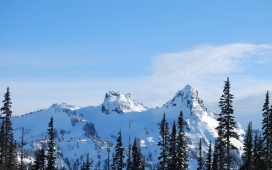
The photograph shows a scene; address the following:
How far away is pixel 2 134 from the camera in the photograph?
2261 inches

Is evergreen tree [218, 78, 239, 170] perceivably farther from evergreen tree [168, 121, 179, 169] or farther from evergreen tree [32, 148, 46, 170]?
evergreen tree [32, 148, 46, 170]

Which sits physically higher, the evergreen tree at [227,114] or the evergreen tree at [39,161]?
the evergreen tree at [227,114]

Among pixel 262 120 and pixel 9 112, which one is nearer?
pixel 262 120

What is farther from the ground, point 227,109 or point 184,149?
point 227,109

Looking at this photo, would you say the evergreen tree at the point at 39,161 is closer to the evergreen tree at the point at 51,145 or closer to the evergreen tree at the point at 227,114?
the evergreen tree at the point at 51,145

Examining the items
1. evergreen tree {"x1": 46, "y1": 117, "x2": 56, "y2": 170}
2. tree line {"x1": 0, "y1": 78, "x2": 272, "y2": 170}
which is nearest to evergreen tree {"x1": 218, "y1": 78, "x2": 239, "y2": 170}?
tree line {"x1": 0, "y1": 78, "x2": 272, "y2": 170}

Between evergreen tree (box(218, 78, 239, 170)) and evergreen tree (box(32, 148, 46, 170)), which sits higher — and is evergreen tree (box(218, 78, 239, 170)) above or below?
above

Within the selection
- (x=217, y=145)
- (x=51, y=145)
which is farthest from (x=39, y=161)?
(x=217, y=145)

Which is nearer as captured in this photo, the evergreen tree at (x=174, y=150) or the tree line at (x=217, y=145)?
the tree line at (x=217, y=145)

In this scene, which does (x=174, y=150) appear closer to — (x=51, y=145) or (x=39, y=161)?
(x=51, y=145)

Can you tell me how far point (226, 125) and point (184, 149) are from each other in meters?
11.2

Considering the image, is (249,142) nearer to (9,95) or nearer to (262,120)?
(262,120)

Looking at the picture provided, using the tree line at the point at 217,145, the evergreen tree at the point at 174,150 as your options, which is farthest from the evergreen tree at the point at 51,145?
the evergreen tree at the point at 174,150

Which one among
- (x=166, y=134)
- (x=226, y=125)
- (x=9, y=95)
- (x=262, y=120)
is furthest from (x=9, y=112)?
(x=262, y=120)
